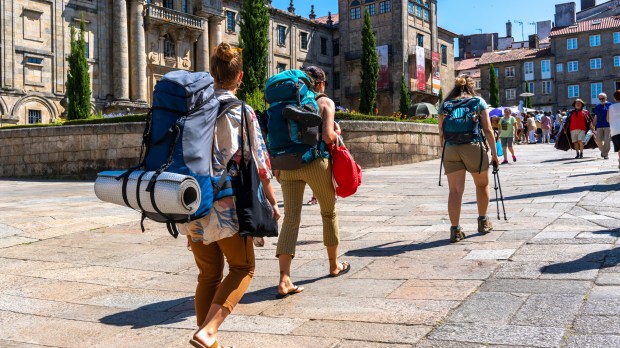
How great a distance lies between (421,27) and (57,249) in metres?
51.8

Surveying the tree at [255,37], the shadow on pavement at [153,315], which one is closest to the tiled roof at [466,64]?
the tree at [255,37]

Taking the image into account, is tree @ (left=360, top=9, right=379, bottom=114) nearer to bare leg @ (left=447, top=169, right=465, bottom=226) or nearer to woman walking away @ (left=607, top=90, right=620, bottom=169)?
woman walking away @ (left=607, top=90, right=620, bottom=169)

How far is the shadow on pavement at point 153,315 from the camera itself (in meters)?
4.22

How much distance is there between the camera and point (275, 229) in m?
3.39

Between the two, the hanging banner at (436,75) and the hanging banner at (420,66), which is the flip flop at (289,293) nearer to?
the hanging banner at (420,66)

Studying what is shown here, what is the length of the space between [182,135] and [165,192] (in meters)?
0.33

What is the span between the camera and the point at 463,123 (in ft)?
21.2

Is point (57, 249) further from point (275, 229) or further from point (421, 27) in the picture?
point (421, 27)

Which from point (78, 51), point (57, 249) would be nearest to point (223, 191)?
point (57, 249)

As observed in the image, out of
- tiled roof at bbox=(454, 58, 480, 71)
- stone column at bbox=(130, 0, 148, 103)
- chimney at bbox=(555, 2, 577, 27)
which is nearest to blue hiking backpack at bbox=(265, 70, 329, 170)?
stone column at bbox=(130, 0, 148, 103)

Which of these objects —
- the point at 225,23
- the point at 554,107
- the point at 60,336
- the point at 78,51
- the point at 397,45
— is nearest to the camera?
the point at 60,336

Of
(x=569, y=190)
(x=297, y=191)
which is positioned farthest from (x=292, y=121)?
(x=569, y=190)

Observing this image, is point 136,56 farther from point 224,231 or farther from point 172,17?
point 224,231

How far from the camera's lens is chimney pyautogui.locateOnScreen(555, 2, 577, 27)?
7541 cm
